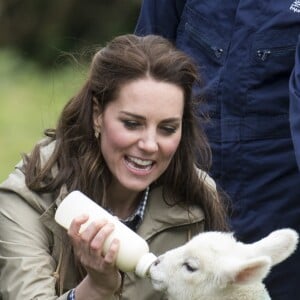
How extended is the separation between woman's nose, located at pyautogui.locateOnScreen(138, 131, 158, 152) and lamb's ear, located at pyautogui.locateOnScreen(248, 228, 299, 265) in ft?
1.56

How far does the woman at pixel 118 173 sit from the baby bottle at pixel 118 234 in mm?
140

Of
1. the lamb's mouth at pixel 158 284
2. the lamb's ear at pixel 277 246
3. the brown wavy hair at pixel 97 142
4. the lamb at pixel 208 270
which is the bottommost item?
the lamb's mouth at pixel 158 284

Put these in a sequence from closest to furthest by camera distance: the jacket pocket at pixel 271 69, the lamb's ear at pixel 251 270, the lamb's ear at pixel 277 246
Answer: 1. the lamb's ear at pixel 251 270
2. the lamb's ear at pixel 277 246
3. the jacket pocket at pixel 271 69

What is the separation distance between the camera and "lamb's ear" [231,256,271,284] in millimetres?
3872

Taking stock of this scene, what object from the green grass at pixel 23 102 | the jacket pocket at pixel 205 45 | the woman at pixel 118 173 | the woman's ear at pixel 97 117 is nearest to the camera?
the woman at pixel 118 173

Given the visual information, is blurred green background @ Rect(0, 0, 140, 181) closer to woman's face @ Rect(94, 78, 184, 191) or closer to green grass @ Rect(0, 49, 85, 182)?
green grass @ Rect(0, 49, 85, 182)

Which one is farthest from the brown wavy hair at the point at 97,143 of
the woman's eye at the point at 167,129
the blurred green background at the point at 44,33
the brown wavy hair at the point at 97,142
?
the blurred green background at the point at 44,33

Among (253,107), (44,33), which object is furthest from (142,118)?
(44,33)

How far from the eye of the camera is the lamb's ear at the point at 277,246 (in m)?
4.12

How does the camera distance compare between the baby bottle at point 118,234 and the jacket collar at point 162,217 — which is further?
the jacket collar at point 162,217

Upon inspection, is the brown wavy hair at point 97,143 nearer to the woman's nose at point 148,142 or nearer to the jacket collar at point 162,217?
the jacket collar at point 162,217

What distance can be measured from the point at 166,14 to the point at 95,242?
150cm

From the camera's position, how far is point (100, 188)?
4.39 meters

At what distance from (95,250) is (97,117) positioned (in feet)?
2.15
